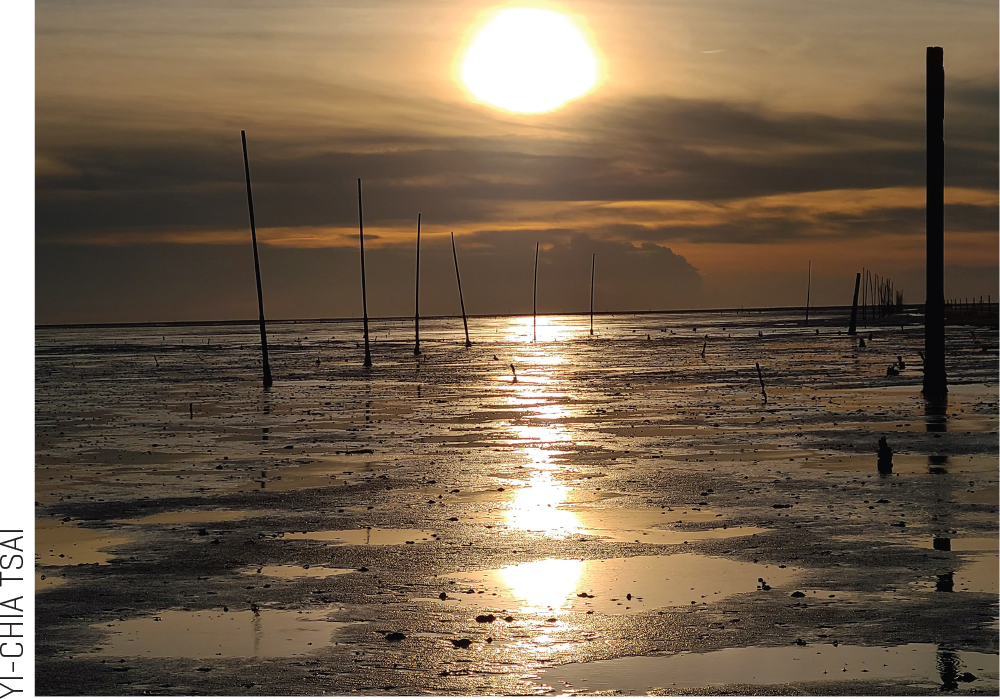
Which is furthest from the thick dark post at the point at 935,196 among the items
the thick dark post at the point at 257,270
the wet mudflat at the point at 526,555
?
the thick dark post at the point at 257,270

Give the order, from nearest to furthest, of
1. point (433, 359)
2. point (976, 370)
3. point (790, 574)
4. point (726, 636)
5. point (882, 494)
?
point (726, 636)
point (790, 574)
point (882, 494)
point (976, 370)
point (433, 359)

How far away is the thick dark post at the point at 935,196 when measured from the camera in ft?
94.1

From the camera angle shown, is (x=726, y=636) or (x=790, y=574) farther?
(x=790, y=574)

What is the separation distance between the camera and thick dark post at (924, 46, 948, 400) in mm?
28672

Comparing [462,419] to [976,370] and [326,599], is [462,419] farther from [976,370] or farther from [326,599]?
[976,370]

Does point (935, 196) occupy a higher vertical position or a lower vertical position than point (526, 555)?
higher

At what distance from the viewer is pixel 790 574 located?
10.6 m

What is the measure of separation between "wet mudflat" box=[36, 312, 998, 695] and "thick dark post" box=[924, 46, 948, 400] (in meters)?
2.62

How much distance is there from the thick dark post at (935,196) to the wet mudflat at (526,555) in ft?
8.59

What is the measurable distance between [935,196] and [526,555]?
21518 millimetres

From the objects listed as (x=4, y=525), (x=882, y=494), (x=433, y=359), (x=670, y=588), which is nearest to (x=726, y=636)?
(x=670, y=588)

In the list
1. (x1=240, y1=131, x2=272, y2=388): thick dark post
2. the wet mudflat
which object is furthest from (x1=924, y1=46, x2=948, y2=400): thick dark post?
(x1=240, y1=131, x2=272, y2=388): thick dark post

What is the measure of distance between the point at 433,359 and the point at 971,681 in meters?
62.3

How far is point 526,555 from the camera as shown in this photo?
38.3 feet
